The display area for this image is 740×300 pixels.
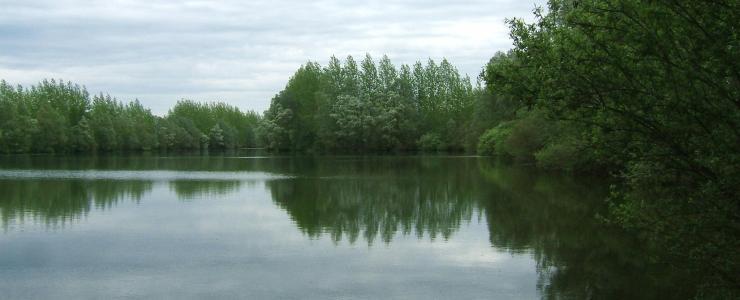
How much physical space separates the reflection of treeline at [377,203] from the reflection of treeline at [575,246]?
1.58 m

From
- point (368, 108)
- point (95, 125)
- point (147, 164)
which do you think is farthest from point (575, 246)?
point (95, 125)

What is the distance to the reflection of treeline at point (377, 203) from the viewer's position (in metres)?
20.3

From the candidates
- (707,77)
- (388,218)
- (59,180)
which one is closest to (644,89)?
(707,77)

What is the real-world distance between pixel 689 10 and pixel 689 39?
34 centimetres

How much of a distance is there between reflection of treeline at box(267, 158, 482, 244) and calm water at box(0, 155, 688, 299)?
80 mm

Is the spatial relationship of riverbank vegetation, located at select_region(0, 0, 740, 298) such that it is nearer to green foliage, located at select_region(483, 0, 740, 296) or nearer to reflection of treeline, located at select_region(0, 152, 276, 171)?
green foliage, located at select_region(483, 0, 740, 296)

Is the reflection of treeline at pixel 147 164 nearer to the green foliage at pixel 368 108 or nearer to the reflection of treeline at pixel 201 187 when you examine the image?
the reflection of treeline at pixel 201 187

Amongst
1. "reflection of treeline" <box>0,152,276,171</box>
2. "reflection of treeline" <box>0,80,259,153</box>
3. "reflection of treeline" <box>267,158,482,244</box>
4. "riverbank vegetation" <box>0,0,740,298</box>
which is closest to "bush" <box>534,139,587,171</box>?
"reflection of treeline" <box>267,158,482,244</box>

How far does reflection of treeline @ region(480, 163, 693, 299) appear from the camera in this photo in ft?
41.1

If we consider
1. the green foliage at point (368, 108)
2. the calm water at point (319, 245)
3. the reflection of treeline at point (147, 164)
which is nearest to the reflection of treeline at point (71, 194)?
the calm water at point (319, 245)

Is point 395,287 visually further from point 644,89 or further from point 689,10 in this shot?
point 689,10

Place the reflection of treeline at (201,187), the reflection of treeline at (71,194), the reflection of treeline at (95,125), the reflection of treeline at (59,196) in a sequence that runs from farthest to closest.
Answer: the reflection of treeline at (95,125) → the reflection of treeline at (201,187) → the reflection of treeline at (71,194) → the reflection of treeline at (59,196)

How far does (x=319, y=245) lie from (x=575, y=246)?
238 inches

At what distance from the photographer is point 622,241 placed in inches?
685
